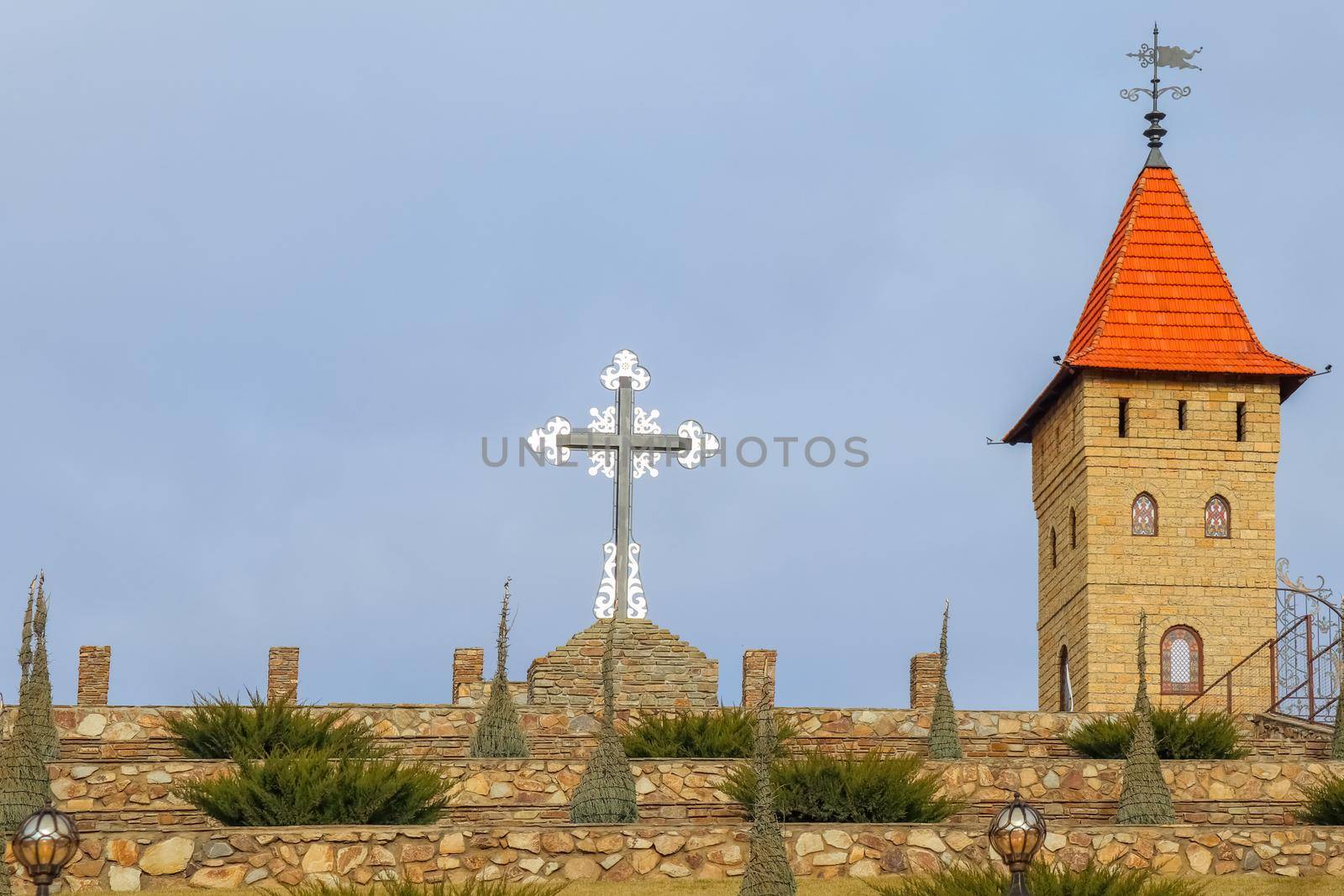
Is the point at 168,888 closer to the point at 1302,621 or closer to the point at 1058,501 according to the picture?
the point at 1302,621

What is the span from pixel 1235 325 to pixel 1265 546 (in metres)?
3.36

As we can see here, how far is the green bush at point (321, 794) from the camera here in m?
24.4

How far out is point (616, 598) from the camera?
3206 cm

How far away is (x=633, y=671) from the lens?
31812 millimetres

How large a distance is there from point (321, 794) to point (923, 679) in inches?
378

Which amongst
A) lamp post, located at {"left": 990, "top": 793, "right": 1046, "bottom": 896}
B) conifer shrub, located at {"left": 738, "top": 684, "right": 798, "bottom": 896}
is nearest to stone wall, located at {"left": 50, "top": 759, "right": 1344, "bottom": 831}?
conifer shrub, located at {"left": 738, "top": 684, "right": 798, "bottom": 896}

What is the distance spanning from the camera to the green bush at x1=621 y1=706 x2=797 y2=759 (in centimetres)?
2797

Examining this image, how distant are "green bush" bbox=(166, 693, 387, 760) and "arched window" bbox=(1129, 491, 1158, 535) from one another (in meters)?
15.3

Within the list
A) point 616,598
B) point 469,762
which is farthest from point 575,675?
point 469,762

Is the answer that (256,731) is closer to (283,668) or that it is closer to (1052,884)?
(283,668)

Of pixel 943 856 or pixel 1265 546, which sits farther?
pixel 1265 546

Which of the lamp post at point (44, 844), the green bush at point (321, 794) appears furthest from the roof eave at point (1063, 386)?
the lamp post at point (44, 844)

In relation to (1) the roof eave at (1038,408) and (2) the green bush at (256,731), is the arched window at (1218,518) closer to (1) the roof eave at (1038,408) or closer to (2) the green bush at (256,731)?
(1) the roof eave at (1038,408)

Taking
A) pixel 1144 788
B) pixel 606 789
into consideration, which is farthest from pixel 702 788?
pixel 1144 788
